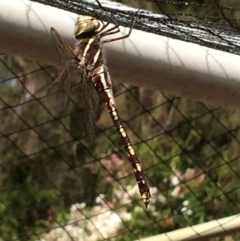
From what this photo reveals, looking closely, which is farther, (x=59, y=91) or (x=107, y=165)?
(x=107, y=165)

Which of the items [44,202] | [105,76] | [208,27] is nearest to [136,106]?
[44,202]

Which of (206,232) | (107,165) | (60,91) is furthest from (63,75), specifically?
(107,165)

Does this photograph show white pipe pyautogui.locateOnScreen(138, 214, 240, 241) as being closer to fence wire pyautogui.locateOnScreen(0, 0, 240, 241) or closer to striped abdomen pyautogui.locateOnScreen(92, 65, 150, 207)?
fence wire pyautogui.locateOnScreen(0, 0, 240, 241)

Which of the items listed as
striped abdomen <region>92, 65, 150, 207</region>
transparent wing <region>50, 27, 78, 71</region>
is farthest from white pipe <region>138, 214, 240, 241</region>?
transparent wing <region>50, 27, 78, 71</region>

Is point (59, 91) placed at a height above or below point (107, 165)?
below

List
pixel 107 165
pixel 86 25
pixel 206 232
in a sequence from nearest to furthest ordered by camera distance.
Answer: pixel 86 25, pixel 206 232, pixel 107 165

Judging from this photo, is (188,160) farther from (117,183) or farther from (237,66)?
(237,66)

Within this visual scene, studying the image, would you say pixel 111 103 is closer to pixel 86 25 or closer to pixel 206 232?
pixel 86 25
